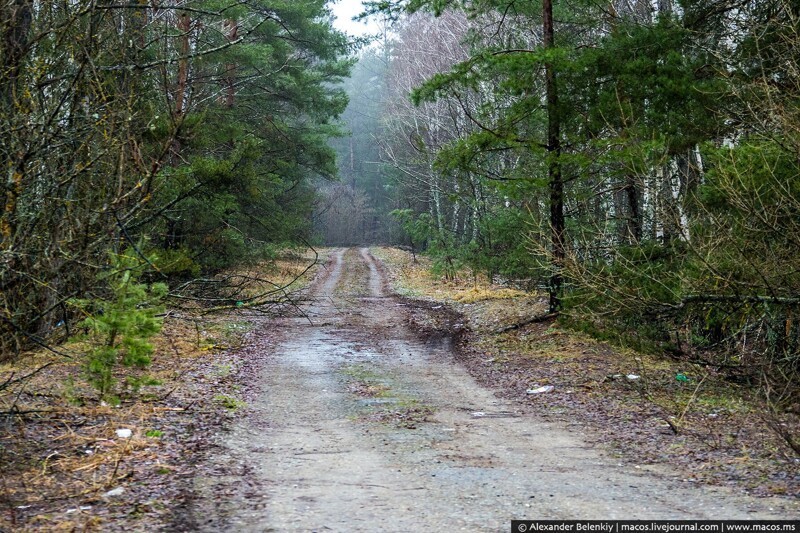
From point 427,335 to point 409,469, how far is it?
10.3 m

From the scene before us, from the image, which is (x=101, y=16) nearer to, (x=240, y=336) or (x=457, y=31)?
(x=240, y=336)

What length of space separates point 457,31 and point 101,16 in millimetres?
Result: 27023

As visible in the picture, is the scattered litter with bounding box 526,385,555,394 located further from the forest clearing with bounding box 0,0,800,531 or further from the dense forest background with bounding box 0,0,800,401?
the dense forest background with bounding box 0,0,800,401

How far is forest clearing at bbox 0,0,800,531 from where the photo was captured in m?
5.79

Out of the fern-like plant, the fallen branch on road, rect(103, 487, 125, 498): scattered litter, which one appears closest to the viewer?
rect(103, 487, 125, 498): scattered litter

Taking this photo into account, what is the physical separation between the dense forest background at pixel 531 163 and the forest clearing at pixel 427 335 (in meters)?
0.07

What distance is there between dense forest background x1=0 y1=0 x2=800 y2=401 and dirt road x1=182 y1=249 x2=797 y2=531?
65.5 inches

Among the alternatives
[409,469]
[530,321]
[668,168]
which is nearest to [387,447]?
[409,469]

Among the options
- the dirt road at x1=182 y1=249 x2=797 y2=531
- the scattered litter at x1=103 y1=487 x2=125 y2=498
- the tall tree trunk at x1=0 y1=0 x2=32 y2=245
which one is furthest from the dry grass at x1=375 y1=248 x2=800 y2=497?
the tall tree trunk at x1=0 y1=0 x2=32 y2=245

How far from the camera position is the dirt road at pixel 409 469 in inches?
204

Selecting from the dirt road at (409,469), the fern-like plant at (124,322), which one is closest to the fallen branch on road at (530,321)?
the dirt road at (409,469)

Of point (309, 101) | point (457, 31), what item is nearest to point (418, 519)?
point (309, 101)

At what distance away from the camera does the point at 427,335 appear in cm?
1675

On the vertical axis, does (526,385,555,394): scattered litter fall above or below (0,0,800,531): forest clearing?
below
